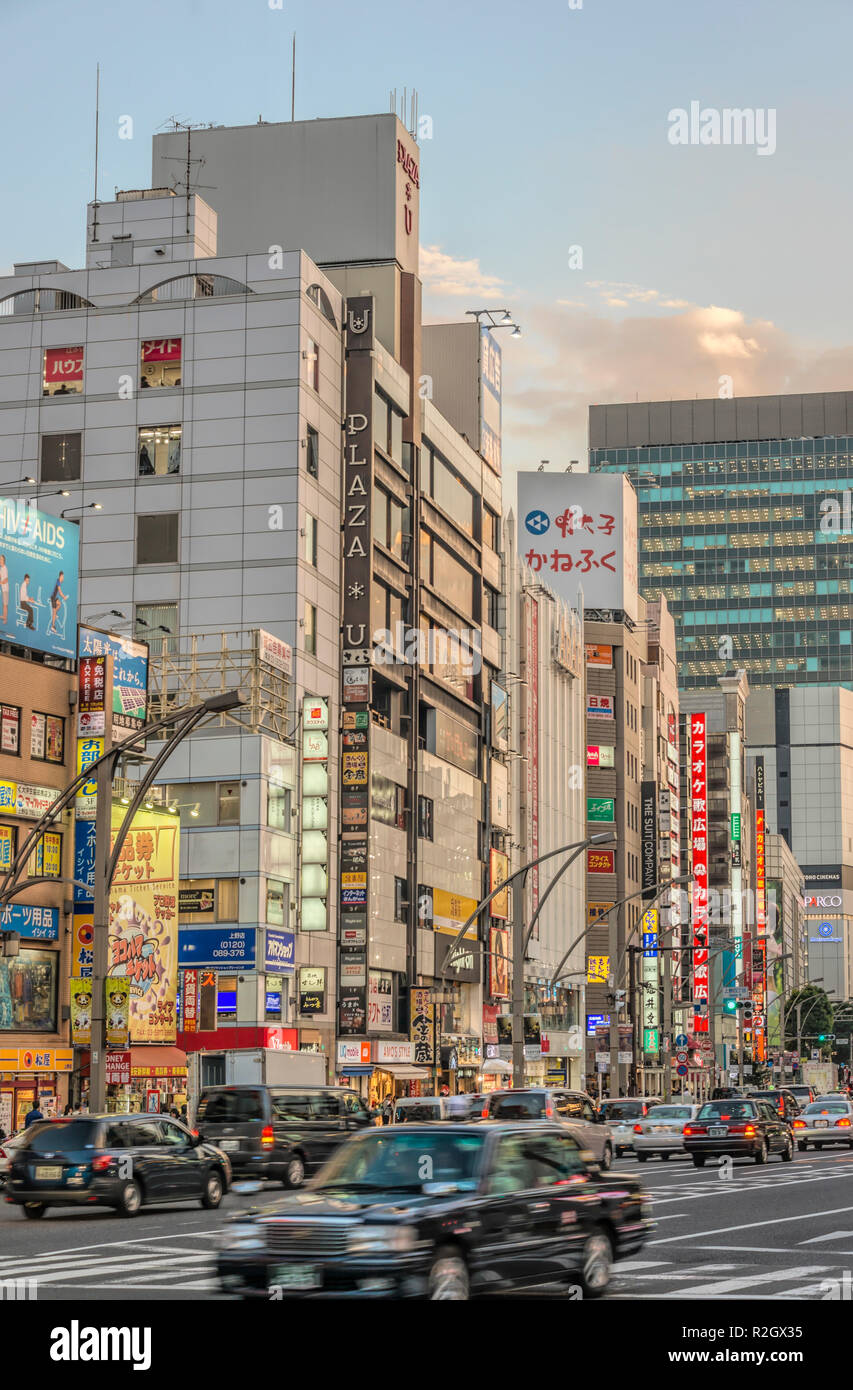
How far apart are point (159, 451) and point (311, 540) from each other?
726cm

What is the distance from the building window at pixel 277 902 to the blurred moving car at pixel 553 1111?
2436 centimetres

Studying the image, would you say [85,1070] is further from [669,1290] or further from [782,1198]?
[669,1290]

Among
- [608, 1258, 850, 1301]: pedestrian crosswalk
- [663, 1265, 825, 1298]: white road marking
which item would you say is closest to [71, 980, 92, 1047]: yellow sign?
[608, 1258, 850, 1301]: pedestrian crosswalk

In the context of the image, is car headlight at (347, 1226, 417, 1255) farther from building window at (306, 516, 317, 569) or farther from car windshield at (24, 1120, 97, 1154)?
building window at (306, 516, 317, 569)

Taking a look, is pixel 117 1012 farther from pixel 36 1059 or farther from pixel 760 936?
pixel 760 936

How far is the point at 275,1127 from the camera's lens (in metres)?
35.9

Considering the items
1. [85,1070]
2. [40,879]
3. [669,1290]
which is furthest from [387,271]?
[669,1290]

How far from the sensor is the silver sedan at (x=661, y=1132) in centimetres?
5362

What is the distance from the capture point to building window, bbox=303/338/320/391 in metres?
72.4

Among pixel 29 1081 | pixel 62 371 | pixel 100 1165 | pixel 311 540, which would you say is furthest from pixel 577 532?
pixel 100 1165

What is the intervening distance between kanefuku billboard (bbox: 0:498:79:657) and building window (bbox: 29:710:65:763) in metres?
A: 1.89

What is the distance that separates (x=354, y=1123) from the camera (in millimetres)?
37469

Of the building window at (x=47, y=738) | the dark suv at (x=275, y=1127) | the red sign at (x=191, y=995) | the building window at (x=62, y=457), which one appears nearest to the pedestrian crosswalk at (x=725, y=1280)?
the dark suv at (x=275, y=1127)
